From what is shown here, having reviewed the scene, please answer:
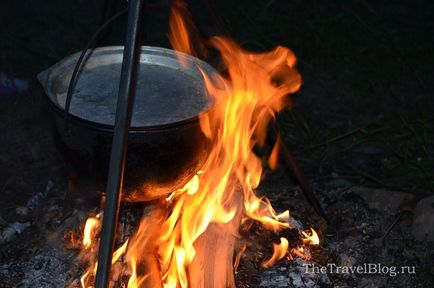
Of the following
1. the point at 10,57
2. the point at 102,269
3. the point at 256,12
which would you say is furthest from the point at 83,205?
the point at 256,12

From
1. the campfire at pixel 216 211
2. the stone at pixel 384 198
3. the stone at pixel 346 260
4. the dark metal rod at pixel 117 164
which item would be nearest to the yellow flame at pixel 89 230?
the campfire at pixel 216 211

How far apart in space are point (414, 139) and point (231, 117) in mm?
1962

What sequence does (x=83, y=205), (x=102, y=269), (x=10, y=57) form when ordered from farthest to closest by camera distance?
(x=10, y=57), (x=83, y=205), (x=102, y=269)

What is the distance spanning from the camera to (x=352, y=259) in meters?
2.93

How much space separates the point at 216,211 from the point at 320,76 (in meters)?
2.65

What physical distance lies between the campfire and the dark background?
408mm

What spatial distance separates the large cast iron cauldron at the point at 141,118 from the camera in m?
2.22

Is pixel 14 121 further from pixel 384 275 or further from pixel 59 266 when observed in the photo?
pixel 384 275

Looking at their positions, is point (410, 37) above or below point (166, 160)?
below

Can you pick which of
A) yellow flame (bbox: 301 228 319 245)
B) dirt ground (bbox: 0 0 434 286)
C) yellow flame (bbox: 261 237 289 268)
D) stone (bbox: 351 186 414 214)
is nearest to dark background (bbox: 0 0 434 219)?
dirt ground (bbox: 0 0 434 286)

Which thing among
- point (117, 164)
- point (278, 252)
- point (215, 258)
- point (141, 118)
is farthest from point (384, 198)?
point (117, 164)

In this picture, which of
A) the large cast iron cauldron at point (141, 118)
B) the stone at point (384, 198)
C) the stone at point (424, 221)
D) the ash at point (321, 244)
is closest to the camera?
the large cast iron cauldron at point (141, 118)

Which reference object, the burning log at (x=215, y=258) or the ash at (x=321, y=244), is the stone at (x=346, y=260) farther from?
the burning log at (x=215, y=258)

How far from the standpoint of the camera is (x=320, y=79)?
5004 mm
